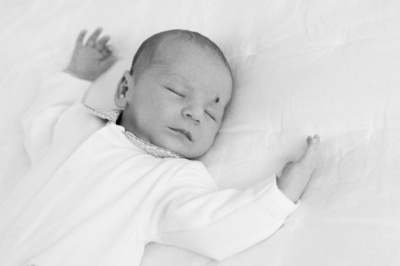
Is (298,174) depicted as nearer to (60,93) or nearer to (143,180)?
(143,180)

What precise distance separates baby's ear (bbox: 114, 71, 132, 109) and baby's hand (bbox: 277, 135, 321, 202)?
569mm

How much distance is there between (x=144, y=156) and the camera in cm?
145

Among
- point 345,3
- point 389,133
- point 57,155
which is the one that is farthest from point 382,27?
point 57,155

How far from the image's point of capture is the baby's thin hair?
1556 millimetres

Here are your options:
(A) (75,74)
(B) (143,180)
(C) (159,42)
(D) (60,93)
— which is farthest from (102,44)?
(B) (143,180)

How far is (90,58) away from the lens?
1835 mm

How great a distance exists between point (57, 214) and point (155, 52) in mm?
558

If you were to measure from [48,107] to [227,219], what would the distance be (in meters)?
0.80

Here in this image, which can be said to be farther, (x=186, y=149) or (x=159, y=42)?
(x=159, y=42)

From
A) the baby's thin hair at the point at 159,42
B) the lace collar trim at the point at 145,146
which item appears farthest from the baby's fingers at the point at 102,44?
the lace collar trim at the point at 145,146

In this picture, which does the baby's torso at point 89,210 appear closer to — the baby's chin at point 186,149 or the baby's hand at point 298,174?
the baby's chin at point 186,149

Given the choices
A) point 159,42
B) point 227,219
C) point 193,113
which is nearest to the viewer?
point 227,219

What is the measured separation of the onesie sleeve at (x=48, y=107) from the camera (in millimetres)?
1646

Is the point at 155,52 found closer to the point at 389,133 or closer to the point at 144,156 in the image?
the point at 144,156
